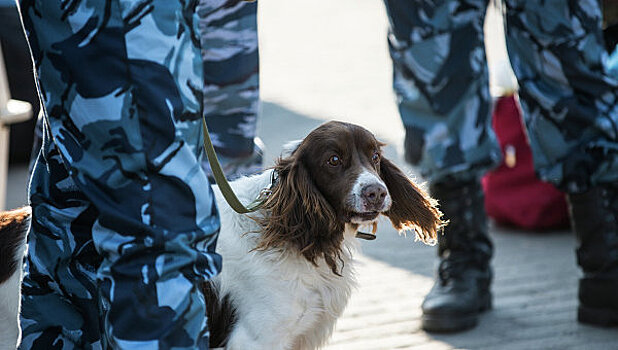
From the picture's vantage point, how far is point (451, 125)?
11.7 ft

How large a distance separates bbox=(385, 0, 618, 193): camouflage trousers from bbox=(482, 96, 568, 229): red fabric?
4.60ft

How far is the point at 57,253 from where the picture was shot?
204 cm

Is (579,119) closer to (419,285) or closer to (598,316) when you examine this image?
(598,316)

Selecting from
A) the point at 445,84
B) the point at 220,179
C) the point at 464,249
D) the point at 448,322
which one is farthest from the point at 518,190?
the point at 220,179

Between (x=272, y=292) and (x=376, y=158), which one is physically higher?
(x=376, y=158)

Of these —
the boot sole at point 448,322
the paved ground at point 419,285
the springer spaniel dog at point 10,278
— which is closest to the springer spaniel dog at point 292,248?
the springer spaniel dog at point 10,278

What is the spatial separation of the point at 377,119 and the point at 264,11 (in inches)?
449

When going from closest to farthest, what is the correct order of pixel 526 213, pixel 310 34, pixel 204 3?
pixel 204 3 → pixel 526 213 → pixel 310 34

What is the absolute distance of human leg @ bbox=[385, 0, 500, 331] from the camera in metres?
3.48

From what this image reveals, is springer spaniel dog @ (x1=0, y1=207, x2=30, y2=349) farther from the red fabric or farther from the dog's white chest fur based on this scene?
the red fabric

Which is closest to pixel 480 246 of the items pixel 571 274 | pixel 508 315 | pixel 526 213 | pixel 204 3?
pixel 508 315

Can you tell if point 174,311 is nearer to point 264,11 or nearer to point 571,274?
point 571,274

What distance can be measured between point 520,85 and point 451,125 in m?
0.35

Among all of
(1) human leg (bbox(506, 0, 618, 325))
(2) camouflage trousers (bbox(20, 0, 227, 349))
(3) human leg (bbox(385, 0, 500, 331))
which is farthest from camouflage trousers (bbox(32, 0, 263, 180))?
(2) camouflage trousers (bbox(20, 0, 227, 349))
